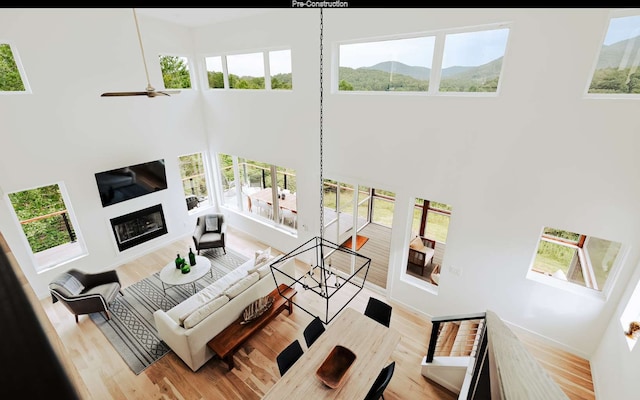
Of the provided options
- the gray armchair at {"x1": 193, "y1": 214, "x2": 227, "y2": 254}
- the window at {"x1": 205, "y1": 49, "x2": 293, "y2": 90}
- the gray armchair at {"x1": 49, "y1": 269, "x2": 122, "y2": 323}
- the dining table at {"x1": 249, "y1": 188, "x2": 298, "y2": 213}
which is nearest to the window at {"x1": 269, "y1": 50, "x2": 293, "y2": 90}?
the window at {"x1": 205, "y1": 49, "x2": 293, "y2": 90}

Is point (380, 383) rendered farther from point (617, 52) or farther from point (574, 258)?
point (617, 52)

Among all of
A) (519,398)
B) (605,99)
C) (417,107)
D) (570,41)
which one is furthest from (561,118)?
(519,398)

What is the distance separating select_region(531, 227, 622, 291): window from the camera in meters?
4.14

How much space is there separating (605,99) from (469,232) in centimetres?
218

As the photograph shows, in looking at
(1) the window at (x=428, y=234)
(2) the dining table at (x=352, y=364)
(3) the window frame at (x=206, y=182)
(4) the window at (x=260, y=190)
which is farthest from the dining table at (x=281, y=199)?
(2) the dining table at (x=352, y=364)

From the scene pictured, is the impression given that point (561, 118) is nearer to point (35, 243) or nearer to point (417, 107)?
point (417, 107)

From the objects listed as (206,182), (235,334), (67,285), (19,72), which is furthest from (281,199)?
(19,72)

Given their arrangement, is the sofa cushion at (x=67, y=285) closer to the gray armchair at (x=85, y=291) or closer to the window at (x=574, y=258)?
the gray armchair at (x=85, y=291)

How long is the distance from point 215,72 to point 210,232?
3.71 m

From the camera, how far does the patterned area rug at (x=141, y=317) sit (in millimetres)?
4707

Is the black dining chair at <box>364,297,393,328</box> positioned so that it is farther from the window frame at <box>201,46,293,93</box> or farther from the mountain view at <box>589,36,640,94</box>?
the window frame at <box>201,46,293,93</box>

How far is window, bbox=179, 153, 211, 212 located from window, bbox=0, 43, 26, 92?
3.01m

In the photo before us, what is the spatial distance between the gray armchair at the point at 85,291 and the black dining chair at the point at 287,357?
332cm

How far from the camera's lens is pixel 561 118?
3.64 m
